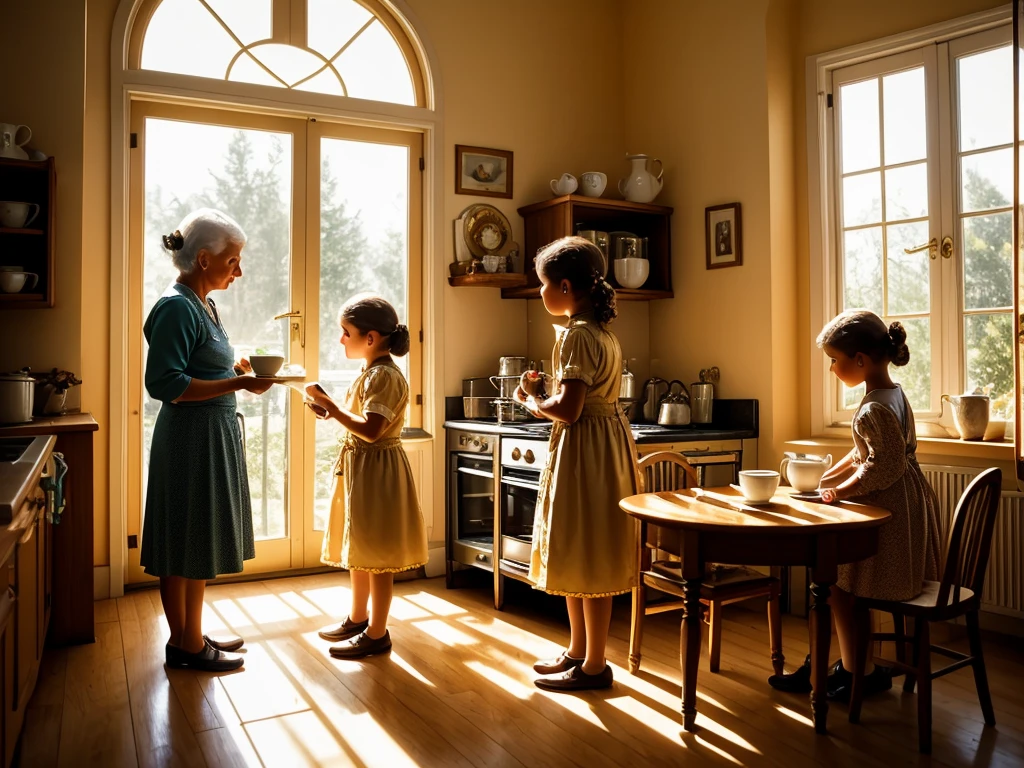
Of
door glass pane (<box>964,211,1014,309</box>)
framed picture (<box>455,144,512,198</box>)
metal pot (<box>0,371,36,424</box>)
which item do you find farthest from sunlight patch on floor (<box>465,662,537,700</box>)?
framed picture (<box>455,144,512,198</box>)

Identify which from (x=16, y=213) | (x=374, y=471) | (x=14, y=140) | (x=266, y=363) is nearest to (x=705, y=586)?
(x=374, y=471)

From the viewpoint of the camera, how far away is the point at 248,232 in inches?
162

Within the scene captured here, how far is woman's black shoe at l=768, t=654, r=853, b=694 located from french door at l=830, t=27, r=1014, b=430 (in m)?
1.34

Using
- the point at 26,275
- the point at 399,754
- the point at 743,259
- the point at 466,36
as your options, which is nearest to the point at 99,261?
the point at 26,275

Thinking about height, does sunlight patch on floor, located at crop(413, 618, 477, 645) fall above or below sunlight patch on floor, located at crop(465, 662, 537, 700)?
above

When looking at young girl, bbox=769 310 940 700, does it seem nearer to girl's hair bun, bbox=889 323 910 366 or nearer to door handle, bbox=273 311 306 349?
girl's hair bun, bbox=889 323 910 366

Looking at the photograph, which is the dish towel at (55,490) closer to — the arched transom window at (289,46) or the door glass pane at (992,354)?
the arched transom window at (289,46)

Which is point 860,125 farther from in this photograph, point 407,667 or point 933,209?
point 407,667

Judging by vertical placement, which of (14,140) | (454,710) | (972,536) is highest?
(14,140)

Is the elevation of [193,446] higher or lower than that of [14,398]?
lower

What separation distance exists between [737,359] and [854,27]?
1.56 meters

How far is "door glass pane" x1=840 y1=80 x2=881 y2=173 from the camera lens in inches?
148

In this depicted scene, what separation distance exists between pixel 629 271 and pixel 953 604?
7.58 feet

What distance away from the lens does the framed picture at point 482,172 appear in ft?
14.5
